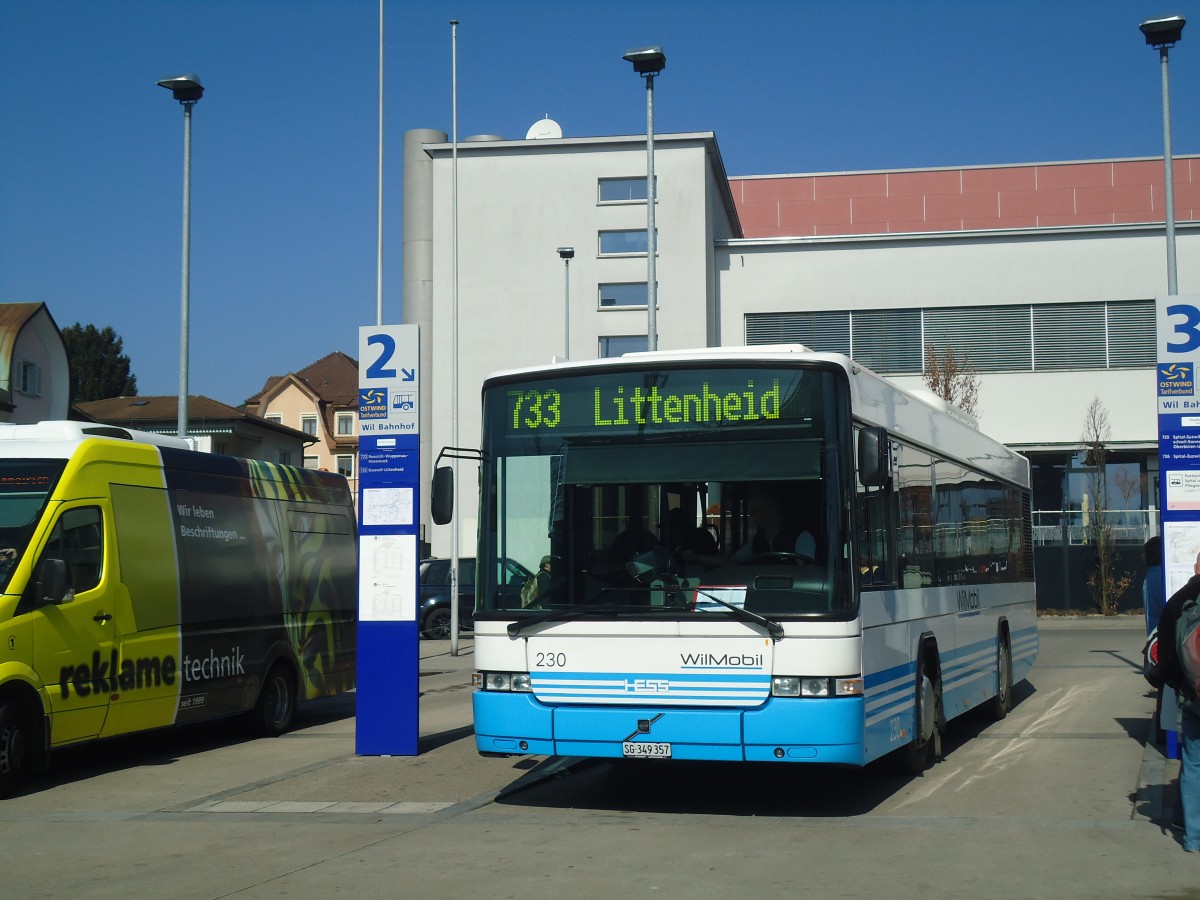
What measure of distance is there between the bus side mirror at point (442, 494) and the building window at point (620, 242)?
39.6m

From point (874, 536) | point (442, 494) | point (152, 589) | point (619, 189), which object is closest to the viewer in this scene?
point (874, 536)

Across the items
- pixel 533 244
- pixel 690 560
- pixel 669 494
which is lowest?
pixel 690 560

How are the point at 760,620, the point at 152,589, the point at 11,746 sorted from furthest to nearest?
the point at 152,589
the point at 11,746
the point at 760,620

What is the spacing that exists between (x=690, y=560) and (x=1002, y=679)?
766cm

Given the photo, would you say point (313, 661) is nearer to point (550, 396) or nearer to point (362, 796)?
point (362, 796)

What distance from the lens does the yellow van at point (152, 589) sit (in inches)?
440

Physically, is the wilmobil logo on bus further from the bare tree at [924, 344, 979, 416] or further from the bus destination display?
the bare tree at [924, 344, 979, 416]

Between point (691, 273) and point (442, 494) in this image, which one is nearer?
point (442, 494)

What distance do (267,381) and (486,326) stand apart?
190 feet

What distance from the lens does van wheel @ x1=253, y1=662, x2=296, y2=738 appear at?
15.0 metres

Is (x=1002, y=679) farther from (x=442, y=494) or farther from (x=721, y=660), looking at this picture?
(x=442, y=494)

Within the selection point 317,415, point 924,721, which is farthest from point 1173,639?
point 317,415

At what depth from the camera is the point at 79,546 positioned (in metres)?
11.8

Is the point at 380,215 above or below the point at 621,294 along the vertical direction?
below
